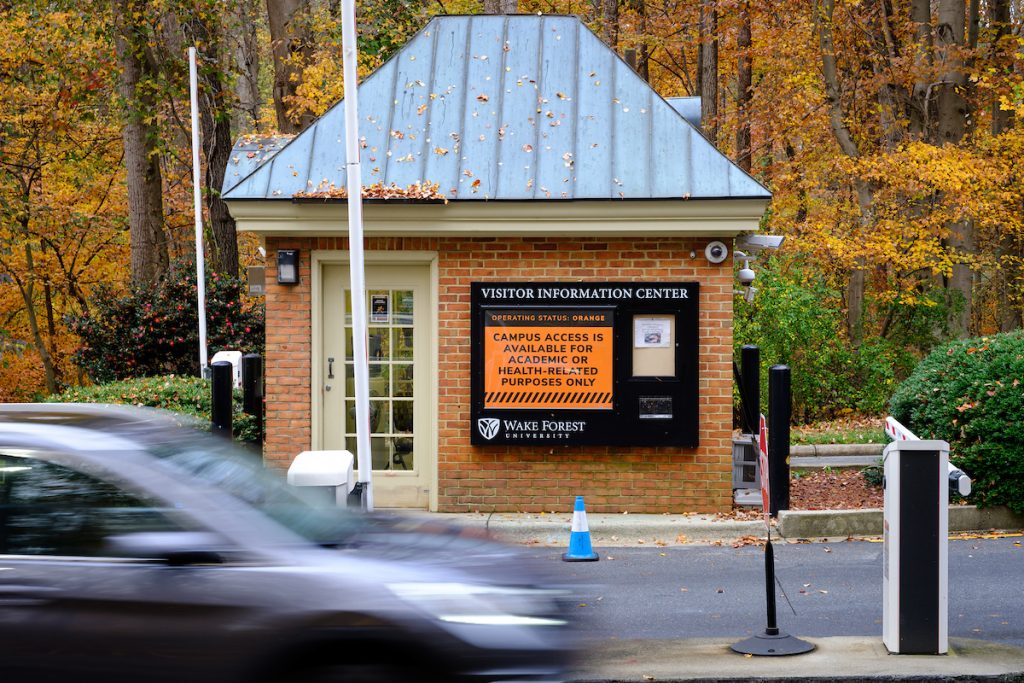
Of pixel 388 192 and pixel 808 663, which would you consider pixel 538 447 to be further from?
pixel 808 663

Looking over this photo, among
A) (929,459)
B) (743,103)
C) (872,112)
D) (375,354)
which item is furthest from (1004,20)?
(929,459)

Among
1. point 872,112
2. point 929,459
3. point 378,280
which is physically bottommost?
point 929,459

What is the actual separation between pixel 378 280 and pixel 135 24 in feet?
45.0

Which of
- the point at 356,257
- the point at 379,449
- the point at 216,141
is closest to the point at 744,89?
the point at 216,141

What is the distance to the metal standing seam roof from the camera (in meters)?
10.9

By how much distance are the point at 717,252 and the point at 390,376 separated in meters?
3.40

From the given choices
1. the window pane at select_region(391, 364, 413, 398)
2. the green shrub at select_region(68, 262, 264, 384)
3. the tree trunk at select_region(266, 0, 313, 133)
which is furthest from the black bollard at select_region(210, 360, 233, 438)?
the tree trunk at select_region(266, 0, 313, 133)

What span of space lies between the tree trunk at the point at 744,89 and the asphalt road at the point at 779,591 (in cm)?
1790

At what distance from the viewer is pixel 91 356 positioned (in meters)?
20.5

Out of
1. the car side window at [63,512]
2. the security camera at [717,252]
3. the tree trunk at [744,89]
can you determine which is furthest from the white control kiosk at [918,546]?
the tree trunk at [744,89]

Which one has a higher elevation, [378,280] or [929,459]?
[378,280]

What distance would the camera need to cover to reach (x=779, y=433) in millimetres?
10320

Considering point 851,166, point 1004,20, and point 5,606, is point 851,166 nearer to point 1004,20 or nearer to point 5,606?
point 1004,20

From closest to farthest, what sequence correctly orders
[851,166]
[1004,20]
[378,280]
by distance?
[378,280]
[851,166]
[1004,20]
